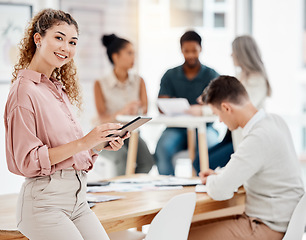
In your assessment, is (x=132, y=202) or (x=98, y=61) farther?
(x=98, y=61)

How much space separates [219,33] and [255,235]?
3.73 meters

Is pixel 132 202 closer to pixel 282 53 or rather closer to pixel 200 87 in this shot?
pixel 200 87

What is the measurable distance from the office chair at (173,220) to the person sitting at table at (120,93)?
221cm

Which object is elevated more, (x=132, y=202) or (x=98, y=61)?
(x=98, y=61)

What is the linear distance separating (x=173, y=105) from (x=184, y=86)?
0.44m

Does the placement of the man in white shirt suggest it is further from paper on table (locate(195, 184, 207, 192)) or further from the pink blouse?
the pink blouse

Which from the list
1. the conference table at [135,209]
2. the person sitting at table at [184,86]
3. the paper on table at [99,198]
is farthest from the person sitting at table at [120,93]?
the paper on table at [99,198]

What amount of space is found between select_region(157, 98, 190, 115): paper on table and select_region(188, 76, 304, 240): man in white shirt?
1.26 meters

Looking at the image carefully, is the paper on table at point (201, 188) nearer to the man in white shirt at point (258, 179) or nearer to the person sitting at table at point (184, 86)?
the man in white shirt at point (258, 179)

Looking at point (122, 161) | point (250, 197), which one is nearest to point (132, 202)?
point (250, 197)

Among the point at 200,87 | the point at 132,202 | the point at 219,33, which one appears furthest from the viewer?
the point at 219,33

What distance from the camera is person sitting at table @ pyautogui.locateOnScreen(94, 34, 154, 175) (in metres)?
4.36

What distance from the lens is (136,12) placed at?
18.7ft

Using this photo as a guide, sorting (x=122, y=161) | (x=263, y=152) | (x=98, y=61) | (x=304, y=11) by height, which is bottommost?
(x=122, y=161)
